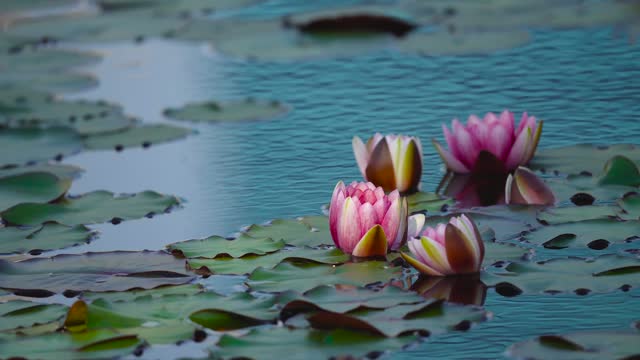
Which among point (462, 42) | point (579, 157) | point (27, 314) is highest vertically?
point (462, 42)

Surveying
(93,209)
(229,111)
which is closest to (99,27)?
(229,111)

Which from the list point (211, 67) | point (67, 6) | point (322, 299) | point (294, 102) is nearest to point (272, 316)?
point (322, 299)

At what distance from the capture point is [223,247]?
9.86 feet

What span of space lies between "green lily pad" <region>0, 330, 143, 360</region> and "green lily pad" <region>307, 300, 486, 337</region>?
0.35m

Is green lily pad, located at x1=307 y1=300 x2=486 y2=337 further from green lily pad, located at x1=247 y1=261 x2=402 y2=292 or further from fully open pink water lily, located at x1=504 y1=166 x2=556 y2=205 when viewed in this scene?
fully open pink water lily, located at x1=504 y1=166 x2=556 y2=205

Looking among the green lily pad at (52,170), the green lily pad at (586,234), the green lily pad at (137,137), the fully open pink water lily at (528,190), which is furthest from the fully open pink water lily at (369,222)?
the green lily pad at (137,137)

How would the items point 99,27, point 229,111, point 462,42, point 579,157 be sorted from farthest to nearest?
1. point 99,27
2. point 462,42
3. point 229,111
4. point 579,157

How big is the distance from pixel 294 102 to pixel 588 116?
104 centimetres

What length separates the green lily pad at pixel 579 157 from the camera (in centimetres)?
353

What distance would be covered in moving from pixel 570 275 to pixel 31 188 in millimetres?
1620

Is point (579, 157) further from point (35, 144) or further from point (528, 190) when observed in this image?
point (35, 144)

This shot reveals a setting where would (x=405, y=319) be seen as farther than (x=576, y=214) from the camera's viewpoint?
No

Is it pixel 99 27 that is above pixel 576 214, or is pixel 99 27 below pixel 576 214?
above

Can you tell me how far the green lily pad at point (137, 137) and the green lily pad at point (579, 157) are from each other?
4.00 ft
